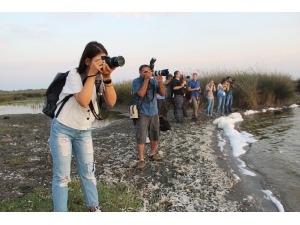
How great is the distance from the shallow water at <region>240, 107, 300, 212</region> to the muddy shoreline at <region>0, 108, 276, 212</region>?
0.62 m

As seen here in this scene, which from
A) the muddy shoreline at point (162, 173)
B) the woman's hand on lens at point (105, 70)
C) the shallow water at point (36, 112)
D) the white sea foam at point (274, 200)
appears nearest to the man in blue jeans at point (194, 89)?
the muddy shoreline at point (162, 173)

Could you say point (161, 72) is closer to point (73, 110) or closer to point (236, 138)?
point (73, 110)

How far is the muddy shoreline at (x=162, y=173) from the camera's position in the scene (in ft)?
10.1

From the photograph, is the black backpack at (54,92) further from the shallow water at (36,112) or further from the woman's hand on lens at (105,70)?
the shallow water at (36,112)

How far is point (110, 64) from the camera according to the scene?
2258 mm

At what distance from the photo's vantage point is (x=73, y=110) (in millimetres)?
2291

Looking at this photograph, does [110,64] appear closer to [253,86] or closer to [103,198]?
[103,198]

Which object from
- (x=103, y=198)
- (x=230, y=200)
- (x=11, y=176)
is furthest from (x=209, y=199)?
(x=11, y=176)

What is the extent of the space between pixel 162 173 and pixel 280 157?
256 centimetres

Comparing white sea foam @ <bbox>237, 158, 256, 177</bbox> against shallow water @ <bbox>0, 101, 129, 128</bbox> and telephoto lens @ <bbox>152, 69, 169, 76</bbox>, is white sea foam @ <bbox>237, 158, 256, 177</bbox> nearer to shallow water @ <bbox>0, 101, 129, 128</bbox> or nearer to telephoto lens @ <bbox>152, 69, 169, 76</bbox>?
telephoto lens @ <bbox>152, 69, 169, 76</bbox>

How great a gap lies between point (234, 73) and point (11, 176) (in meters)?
13.8

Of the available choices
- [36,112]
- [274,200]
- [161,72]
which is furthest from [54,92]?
[36,112]

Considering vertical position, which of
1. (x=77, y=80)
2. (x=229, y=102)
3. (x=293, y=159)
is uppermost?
(x=77, y=80)

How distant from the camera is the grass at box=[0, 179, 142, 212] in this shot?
276 cm
